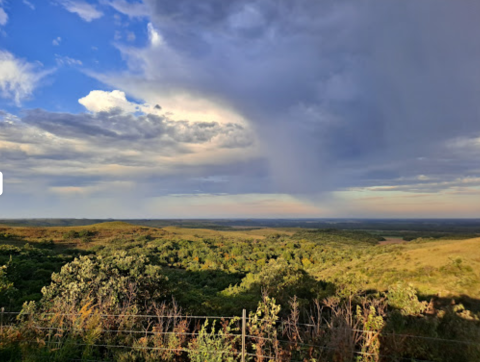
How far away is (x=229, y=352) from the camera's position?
5281mm

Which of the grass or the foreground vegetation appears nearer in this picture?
the foreground vegetation

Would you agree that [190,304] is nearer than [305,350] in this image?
No

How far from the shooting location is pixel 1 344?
5.85 m

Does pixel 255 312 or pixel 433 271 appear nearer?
pixel 255 312

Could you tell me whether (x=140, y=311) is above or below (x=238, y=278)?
above

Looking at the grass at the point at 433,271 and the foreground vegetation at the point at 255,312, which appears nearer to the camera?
the foreground vegetation at the point at 255,312

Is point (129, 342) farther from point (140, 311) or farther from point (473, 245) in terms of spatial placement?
point (473, 245)

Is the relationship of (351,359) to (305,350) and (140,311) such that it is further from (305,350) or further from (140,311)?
(140,311)

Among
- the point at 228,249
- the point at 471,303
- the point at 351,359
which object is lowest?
the point at 228,249

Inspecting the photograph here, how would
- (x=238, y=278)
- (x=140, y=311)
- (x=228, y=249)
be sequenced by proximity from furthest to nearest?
(x=228, y=249), (x=238, y=278), (x=140, y=311)

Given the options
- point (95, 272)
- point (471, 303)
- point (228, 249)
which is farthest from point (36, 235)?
point (471, 303)

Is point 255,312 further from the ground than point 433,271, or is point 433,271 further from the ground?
point 433,271

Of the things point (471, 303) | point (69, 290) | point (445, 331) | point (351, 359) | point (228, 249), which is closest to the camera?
point (351, 359)

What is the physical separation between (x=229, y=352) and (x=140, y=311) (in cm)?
535
